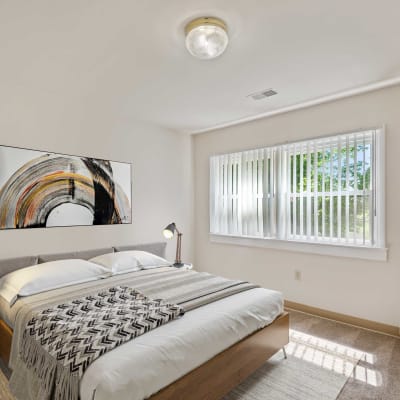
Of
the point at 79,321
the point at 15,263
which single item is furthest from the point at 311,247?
the point at 15,263

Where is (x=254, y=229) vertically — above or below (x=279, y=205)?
below

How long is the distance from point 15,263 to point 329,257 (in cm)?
321

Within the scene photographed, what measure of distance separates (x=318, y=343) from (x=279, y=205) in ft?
5.14

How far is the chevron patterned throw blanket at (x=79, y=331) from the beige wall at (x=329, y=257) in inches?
80.3

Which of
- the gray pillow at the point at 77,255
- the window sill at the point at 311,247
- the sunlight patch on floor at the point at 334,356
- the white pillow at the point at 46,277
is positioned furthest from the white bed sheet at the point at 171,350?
the gray pillow at the point at 77,255

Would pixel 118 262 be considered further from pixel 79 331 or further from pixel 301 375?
pixel 301 375

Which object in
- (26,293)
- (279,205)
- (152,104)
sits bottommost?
(26,293)

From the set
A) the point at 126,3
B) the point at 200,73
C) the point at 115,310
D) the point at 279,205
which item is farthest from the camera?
the point at 279,205

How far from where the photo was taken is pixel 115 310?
1.84 meters

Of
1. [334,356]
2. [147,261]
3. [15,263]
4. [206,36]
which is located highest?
[206,36]

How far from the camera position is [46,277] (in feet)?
7.86

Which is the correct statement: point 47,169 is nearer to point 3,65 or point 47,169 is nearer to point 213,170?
point 3,65

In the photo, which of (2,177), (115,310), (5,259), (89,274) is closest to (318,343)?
(115,310)

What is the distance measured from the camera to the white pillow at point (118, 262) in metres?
2.90
